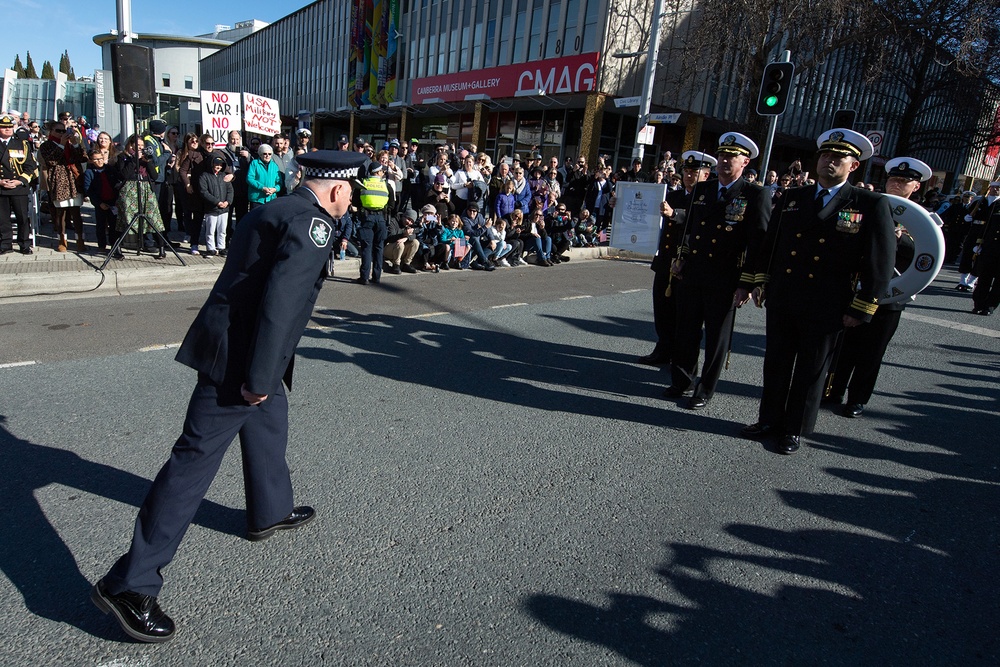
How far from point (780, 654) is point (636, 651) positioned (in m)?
0.58

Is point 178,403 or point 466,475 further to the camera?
point 178,403

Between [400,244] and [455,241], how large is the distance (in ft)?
3.85

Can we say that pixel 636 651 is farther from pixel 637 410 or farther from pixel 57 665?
pixel 637 410

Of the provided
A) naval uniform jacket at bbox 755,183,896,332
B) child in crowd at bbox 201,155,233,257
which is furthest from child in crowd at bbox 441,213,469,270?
naval uniform jacket at bbox 755,183,896,332

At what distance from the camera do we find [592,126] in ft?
82.5

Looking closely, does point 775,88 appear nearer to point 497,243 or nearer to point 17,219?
point 497,243

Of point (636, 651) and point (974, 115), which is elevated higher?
point (974, 115)

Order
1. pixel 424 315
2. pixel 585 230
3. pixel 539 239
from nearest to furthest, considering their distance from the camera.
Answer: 1. pixel 424 315
2. pixel 539 239
3. pixel 585 230

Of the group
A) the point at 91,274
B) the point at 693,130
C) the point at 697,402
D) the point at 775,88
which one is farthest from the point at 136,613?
the point at 693,130

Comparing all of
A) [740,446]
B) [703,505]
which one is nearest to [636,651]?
[703,505]

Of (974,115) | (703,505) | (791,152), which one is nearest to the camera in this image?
(703,505)

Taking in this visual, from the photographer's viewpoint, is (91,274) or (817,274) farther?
(91,274)

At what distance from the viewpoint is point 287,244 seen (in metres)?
2.34

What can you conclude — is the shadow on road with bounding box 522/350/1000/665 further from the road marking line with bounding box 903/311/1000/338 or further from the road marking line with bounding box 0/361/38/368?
the road marking line with bounding box 903/311/1000/338
